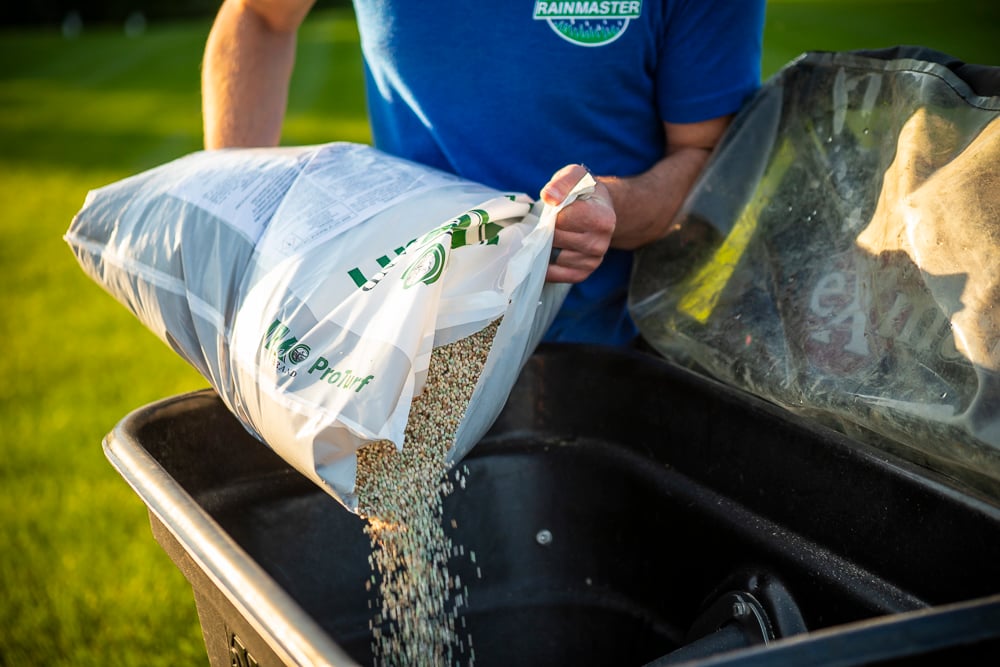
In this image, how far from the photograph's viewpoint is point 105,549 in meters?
2.40

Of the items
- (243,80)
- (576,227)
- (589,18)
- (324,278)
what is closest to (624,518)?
(576,227)

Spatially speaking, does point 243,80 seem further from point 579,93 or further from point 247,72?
A: point 579,93

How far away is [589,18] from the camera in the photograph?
1312 millimetres

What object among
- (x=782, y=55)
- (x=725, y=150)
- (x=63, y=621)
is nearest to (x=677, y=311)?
(x=725, y=150)

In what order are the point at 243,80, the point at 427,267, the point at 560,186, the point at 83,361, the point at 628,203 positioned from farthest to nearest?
the point at 83,361
the point at 243,80
the point at 628,203
the point at 560,186
the point at 427,267

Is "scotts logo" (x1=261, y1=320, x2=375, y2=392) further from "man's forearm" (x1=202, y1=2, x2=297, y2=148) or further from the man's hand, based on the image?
"man's forearm" (x1=202, y1=2, x2=297, y2=148)

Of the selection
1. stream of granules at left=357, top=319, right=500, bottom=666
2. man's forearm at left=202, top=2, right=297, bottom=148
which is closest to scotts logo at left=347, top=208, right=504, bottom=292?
stream of granules at left=357, top=319, right=500, bottom=666

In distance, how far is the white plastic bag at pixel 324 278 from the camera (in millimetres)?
951

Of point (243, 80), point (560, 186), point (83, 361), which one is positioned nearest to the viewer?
Answer: point (560, 186)

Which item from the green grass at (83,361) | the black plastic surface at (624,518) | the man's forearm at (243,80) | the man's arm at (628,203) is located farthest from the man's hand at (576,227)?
the green grass at (83,361)

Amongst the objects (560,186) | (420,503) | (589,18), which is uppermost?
(589,18)

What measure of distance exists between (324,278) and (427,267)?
0.43ft

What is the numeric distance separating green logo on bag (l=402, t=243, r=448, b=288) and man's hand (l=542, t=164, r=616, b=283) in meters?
0.18

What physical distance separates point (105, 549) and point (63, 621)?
30 cm
